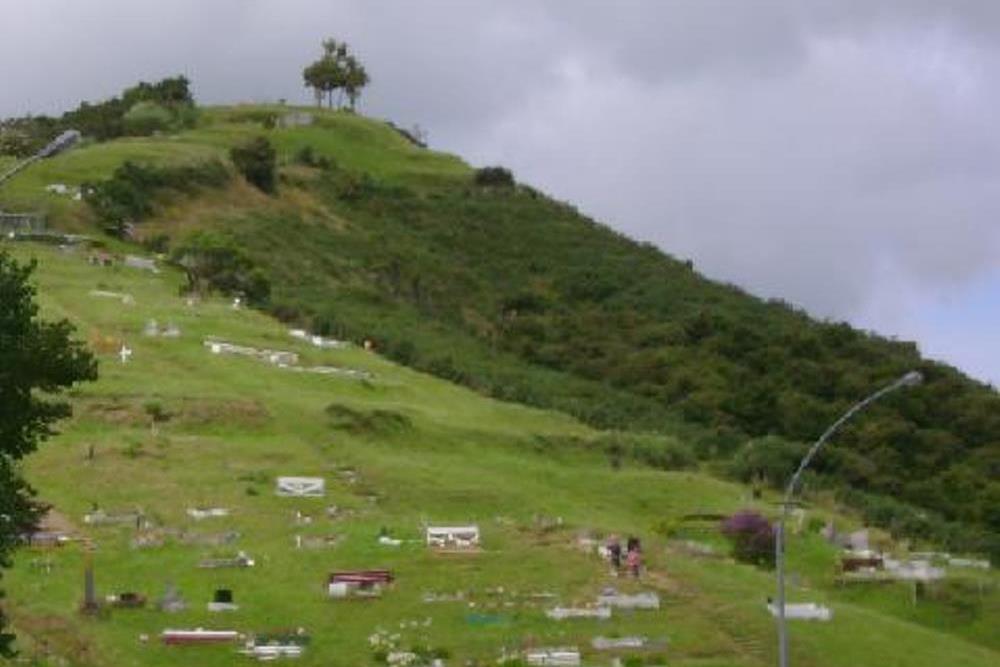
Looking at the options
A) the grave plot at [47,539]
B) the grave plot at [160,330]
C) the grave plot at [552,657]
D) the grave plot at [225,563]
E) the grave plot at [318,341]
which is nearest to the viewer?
the grave plot at [552,657]

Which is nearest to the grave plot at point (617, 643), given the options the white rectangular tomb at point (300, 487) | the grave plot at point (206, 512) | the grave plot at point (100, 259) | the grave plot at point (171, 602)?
the grave plot at point (171, 602)

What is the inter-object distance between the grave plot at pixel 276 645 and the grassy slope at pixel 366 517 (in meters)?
0.47

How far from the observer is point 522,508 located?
2522 inches

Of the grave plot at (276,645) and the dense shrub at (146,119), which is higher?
the dense shrub at (146,119)

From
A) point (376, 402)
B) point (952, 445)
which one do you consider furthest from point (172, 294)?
point (952, 445)

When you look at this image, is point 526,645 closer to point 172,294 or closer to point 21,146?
point 172,294

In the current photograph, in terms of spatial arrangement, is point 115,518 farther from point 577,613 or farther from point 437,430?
point 437,430

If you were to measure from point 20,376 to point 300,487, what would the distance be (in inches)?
1111

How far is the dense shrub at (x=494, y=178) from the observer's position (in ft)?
563

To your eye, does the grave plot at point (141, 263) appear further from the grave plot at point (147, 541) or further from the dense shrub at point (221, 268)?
the grave plot at point (147, 541)

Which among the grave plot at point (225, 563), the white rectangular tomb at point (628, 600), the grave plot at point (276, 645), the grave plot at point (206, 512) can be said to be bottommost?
the grave plot at point (276, 645)

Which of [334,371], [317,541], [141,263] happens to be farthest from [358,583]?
[141,263]

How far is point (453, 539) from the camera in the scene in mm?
56906

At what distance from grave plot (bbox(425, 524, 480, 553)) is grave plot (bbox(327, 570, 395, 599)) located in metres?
3.05
